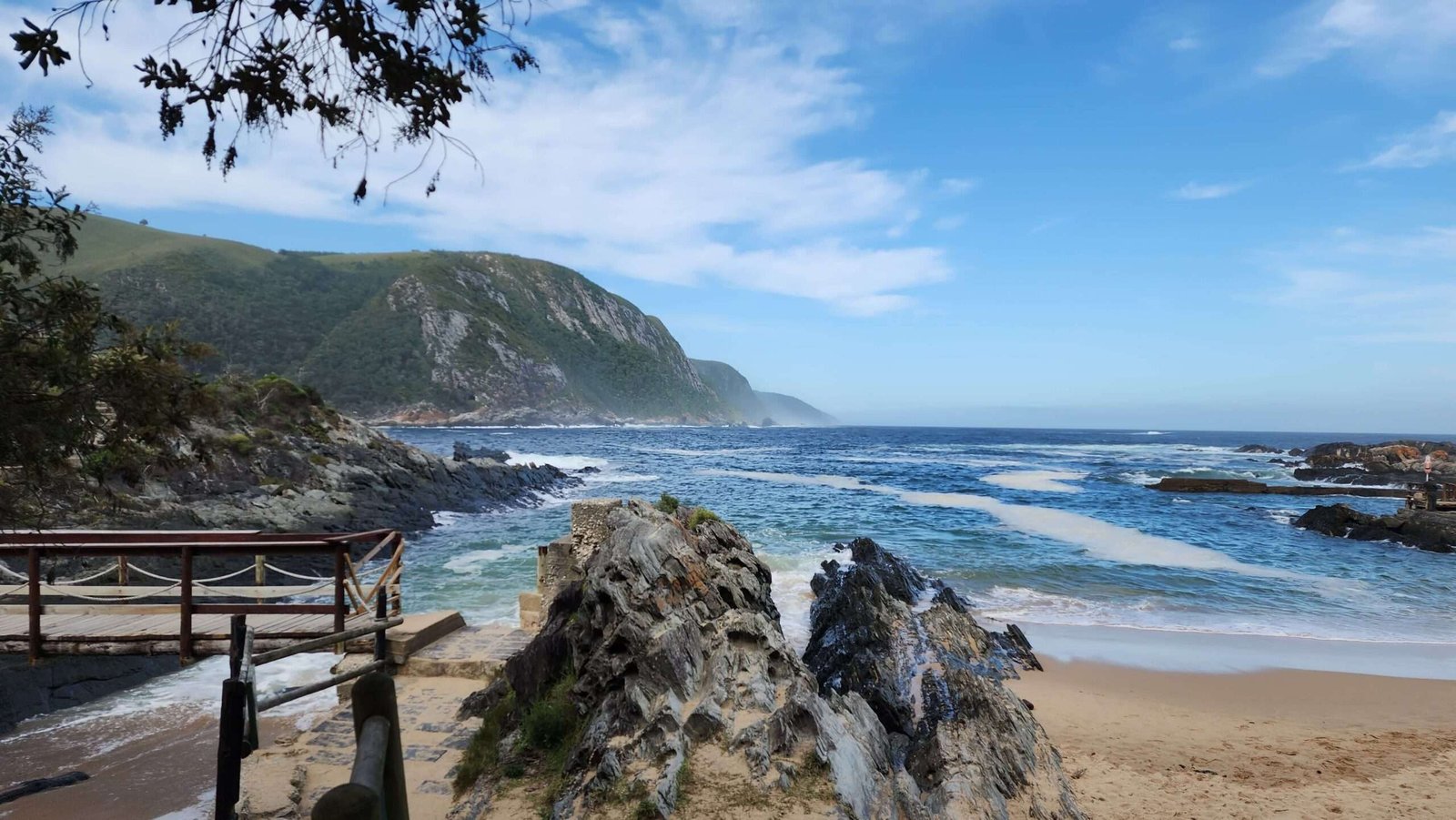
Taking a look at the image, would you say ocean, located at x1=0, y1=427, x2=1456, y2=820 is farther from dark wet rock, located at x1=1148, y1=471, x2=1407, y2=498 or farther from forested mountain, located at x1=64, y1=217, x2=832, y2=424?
forested mountain, located at x1=64, y1=217, x2=832, y2=424

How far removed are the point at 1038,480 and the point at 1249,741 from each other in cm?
4305

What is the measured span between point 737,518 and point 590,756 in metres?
23.8

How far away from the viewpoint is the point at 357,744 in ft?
7.59

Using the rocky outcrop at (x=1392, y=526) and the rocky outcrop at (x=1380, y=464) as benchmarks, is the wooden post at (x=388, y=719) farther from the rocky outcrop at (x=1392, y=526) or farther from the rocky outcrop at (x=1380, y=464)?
the rocky outcrop at (x=1380, y=464)

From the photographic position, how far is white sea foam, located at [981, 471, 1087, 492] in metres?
44.3

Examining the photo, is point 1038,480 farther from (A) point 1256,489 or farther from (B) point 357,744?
(B) point 357,744

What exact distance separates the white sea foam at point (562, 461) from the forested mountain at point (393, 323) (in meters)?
39.9

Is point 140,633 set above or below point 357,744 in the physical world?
below

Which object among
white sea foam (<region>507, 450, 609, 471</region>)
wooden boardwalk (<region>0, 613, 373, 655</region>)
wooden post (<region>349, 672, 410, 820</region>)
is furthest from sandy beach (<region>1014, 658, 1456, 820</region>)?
white sea foam (<region>507, 450, 609, 471</region>)

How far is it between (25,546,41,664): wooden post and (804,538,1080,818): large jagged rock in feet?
26.8

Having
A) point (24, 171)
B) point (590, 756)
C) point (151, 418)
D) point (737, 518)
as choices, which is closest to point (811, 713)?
point (590, 756)

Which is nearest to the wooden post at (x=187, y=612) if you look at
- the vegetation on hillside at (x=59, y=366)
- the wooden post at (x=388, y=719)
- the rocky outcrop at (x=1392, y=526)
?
the vegetation on hillside at (x=59, y=366)

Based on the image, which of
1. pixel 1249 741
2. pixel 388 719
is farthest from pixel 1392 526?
pixel 388 719

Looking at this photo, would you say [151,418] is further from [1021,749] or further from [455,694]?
[1021,749]
